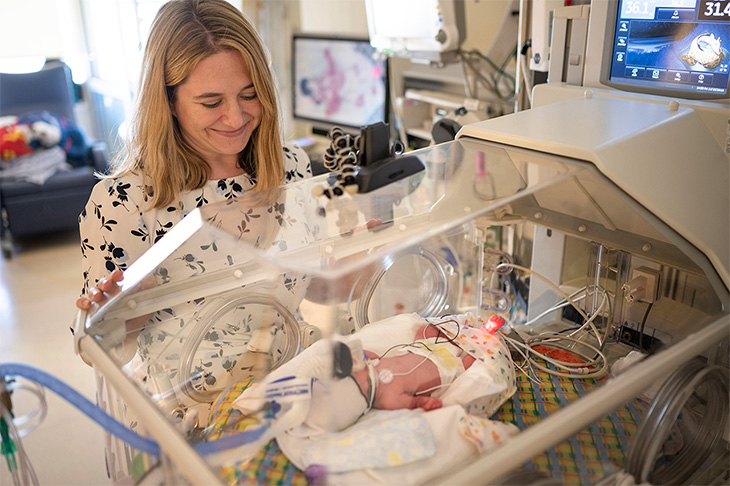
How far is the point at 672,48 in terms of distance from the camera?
1346mm

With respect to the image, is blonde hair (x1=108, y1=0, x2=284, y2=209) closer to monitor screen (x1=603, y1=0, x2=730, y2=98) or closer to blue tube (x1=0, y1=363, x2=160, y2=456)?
blue tube (x1=0, y1=363, x2=160, y2=456)

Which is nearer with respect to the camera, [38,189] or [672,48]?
[672,48]

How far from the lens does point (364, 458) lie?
936 millimetres

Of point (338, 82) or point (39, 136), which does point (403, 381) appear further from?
point (39, 136)

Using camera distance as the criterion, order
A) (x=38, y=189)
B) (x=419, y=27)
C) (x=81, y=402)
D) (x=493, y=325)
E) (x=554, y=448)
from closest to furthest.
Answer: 1. (x=81, y=402)
2. (x=554, y=448)
3. (x=493, y=325)
4. (x=419, y=27)
5. (x=38, y=189)

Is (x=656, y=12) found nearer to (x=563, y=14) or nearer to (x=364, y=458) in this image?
(x=563, y=14)

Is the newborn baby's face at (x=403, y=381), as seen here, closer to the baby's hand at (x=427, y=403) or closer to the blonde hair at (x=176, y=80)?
the baby's hand at (x=427, y=403)

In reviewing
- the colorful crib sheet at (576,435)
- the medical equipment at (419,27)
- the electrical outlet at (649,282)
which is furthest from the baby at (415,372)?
the medical equipment at (419,27)

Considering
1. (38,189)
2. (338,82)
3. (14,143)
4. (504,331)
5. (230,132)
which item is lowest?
(38,189)

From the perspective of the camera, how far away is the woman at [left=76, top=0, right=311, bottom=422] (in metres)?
1.39

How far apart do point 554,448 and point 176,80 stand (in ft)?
3.49

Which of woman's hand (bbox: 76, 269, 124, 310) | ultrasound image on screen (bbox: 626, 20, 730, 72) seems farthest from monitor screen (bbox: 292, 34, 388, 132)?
woman's hand (bbox: 76, 269, 124, 310)

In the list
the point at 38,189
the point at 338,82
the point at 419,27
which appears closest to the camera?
the point at 419,27

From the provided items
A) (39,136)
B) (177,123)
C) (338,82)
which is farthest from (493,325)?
(39,136)
